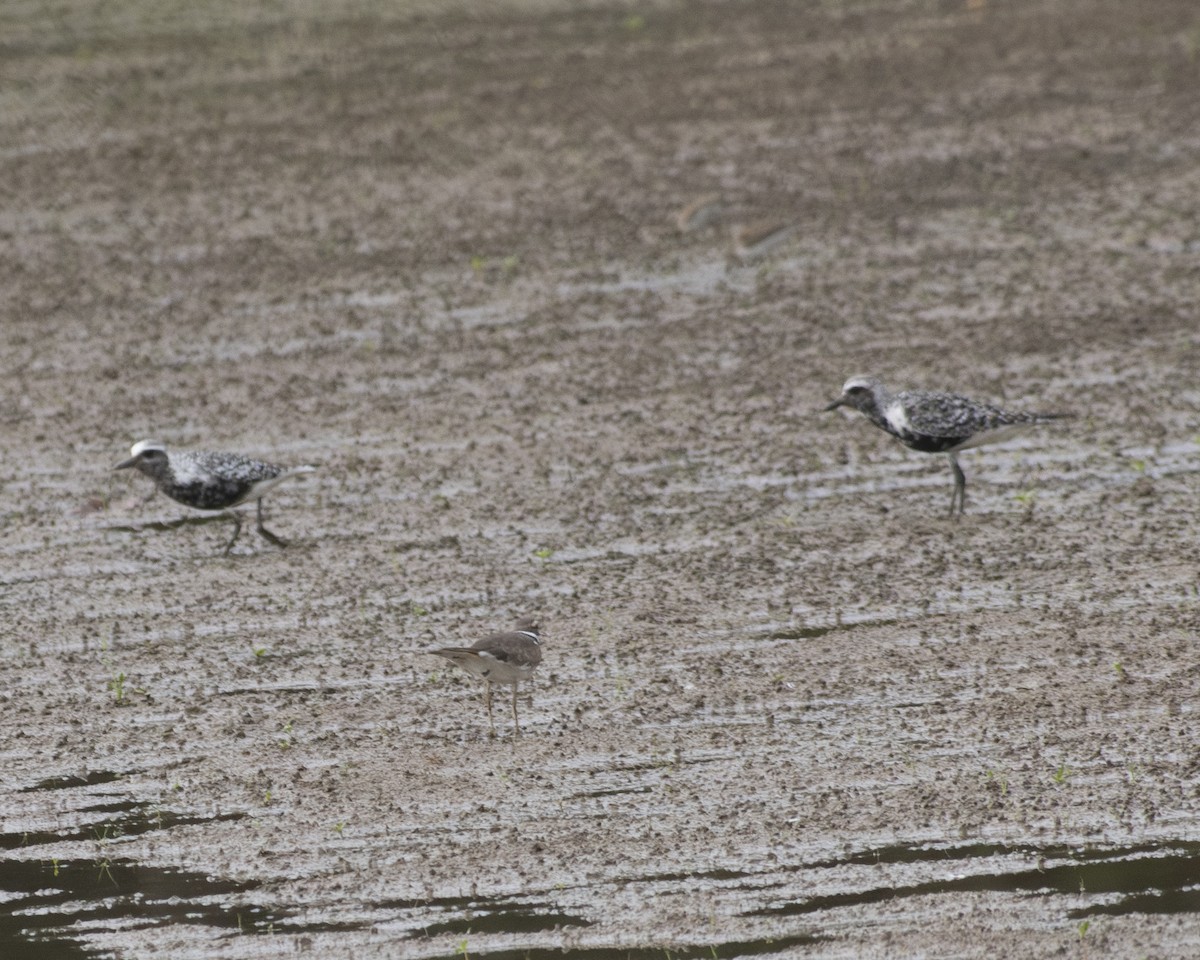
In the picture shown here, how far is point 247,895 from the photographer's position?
298 inches

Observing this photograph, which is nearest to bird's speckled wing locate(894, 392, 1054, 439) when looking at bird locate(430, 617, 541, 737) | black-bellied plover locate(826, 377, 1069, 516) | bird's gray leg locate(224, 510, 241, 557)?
black-bellied plover locate(826, 377, 1069, 516)

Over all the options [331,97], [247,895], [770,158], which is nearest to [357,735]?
[247,895]

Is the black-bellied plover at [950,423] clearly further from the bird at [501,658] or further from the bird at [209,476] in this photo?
the bird at [209,476]

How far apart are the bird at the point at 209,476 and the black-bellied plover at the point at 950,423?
12.7ft

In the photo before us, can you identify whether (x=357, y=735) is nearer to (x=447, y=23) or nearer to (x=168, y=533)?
(x=168, y=533)

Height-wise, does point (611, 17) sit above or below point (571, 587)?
above

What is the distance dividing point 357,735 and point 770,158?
36.4 ft

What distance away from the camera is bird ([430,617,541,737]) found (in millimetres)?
8531

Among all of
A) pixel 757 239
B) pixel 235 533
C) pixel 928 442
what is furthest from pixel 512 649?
pixel 757 239

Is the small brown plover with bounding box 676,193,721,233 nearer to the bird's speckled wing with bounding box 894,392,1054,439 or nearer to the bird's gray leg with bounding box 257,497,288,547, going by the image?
the bird's speckled wing with bounding box 894,392,1054,439

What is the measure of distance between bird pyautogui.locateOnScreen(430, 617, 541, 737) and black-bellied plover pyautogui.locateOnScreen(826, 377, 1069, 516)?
11.4 feet

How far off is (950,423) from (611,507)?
7.07 ft

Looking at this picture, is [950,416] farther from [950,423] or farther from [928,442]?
[928,442]

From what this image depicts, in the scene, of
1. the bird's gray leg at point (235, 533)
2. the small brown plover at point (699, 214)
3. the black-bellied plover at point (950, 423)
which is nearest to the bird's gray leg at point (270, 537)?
the bird's gray leg at point (235, 533)
